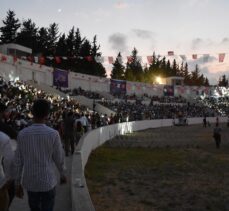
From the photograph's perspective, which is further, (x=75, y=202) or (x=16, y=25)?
(x=16, y=25)

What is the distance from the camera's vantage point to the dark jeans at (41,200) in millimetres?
5273

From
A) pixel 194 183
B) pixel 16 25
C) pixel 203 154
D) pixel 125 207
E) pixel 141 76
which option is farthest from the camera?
pixel 141 76

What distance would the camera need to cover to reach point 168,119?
67.1 metres

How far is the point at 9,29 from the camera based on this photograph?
10112 cm

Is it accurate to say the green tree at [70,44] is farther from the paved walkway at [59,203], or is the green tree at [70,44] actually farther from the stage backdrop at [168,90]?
the paved walkway at [59,203]

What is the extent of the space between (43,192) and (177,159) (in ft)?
56.8

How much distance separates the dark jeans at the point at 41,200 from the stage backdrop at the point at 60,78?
188 ft

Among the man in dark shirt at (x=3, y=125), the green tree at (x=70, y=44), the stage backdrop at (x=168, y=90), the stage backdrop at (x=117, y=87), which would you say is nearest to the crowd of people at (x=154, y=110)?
the stage backdrop at (x=168, y=90)

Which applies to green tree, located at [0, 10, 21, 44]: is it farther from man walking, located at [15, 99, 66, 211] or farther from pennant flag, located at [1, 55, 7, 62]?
man walking, located at [15, 99, 66, 211]

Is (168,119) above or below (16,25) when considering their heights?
below

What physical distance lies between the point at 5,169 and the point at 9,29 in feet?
325

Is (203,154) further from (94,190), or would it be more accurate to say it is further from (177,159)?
(94,190)

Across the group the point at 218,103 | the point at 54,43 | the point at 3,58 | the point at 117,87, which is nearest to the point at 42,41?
the point at 54,43

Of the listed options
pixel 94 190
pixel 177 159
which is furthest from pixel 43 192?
pixel 177 159
